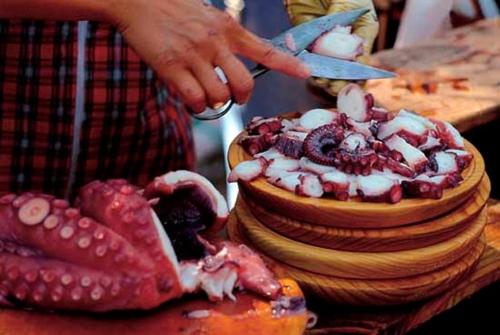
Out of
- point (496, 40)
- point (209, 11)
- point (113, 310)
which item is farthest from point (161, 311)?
point (496, 40)

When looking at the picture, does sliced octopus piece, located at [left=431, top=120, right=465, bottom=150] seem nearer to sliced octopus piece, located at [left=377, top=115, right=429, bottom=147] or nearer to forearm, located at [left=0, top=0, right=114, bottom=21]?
sliced octopus piece, located at [left=377, top=115, right=429, bottom=147]

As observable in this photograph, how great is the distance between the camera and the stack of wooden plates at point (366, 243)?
158cm

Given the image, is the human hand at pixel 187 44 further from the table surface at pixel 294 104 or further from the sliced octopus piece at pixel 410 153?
the table surface at pixel 294 104

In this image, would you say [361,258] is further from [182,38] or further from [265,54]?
[182,38]

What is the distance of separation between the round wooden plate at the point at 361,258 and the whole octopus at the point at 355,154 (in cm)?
11

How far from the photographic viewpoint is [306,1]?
206cm

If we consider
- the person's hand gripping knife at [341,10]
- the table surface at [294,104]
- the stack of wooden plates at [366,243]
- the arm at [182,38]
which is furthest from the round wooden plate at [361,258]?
the person's hand gripping knife at [341,10]

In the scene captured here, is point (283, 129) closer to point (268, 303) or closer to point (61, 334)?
point (268, 303)

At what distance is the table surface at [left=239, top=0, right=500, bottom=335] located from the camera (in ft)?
6.12

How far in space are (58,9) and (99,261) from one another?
49cm

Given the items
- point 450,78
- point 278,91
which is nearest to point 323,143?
point 450,78

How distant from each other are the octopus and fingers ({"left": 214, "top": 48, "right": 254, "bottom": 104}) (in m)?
0.26

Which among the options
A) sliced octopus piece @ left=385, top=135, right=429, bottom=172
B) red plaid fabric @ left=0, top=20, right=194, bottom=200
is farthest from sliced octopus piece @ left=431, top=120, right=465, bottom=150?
red plaid fabric @ left=0, top=20, right=194, bottom=200

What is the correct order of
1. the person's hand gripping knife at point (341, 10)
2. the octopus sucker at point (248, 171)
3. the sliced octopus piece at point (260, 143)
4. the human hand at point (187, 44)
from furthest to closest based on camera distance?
the person's hand gripping knife at point (341, 10), the sliced octopus piece at point (260, 143), the octopus sucker at point (248, 171), the human hand at point (187, 44)
